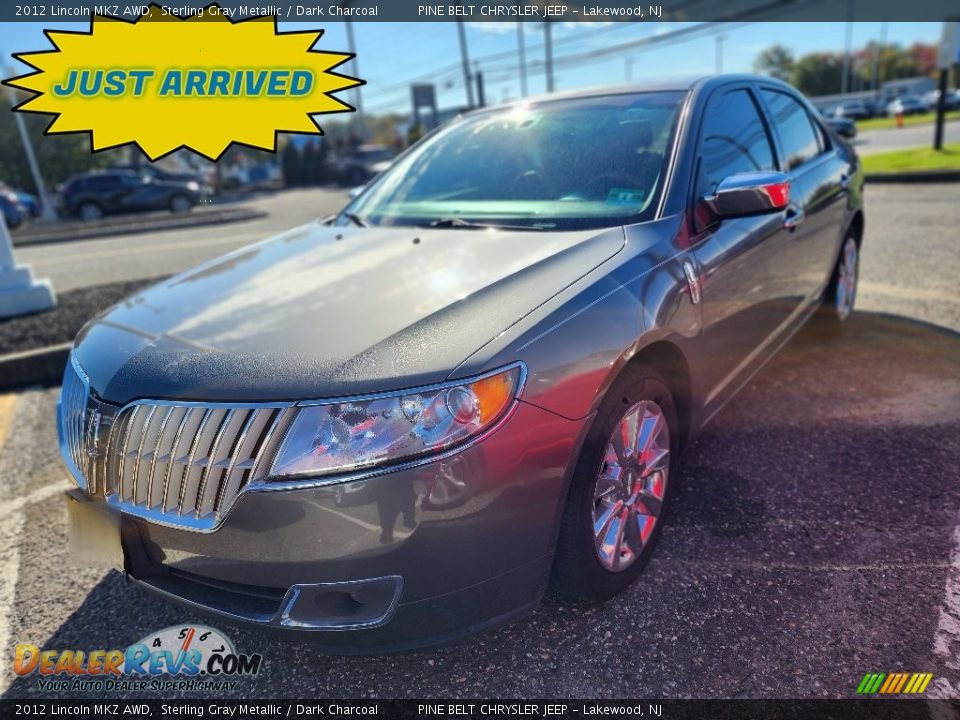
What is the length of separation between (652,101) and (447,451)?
2.11 metres

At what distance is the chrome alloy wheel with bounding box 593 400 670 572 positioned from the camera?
6.97ft

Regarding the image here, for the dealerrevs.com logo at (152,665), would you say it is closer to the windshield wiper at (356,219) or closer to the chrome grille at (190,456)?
the chrome grille at (190,456)

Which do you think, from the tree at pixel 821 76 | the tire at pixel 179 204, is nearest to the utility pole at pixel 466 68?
the tire at pixel 179 204

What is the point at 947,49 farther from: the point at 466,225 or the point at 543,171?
the point at 466,225

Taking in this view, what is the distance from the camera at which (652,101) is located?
118 inches

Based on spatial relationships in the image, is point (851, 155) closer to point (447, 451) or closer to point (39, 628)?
point (447, 451)

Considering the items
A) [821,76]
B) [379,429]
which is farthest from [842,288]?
[821,76]

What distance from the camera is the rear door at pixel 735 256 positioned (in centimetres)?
261

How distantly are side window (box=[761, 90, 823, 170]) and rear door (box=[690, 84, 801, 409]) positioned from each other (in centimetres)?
22

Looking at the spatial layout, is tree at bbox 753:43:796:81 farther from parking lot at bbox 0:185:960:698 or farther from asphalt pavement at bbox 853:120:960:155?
parking lot at bbox 0:185:960:698

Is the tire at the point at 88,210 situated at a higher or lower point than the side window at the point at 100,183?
lower

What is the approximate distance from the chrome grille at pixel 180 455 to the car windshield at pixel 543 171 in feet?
4.56

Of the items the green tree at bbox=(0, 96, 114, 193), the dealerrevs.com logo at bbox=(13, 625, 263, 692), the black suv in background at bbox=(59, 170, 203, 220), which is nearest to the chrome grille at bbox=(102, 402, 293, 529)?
the dealerrevs.com logo at bbox=(13, 625, 263, 692)

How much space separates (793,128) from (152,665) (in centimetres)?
405
